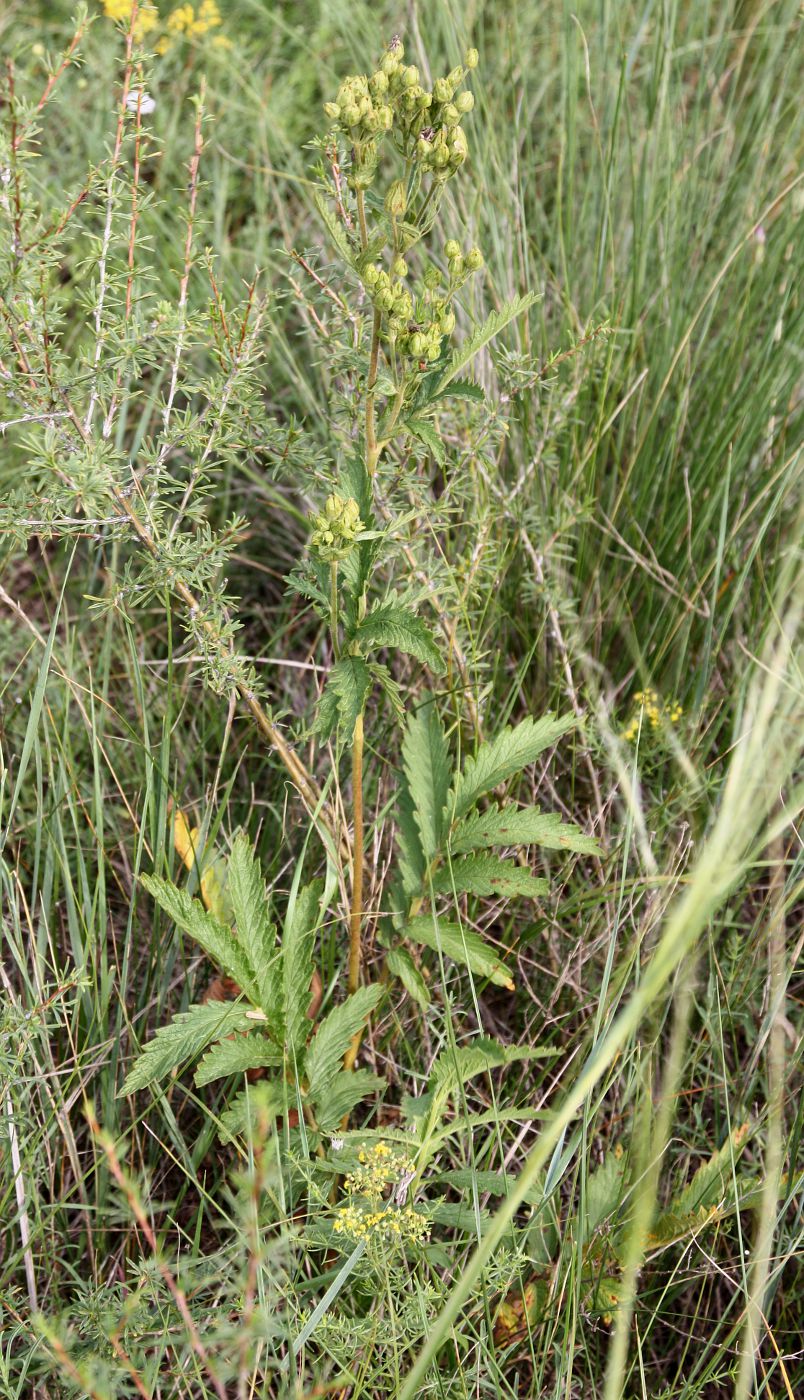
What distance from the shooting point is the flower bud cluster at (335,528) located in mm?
1235

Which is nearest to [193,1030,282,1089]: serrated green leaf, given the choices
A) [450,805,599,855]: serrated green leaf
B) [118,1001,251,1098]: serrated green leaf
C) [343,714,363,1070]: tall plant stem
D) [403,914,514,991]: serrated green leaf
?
[118,1001,251,1098]: serrated green leaf

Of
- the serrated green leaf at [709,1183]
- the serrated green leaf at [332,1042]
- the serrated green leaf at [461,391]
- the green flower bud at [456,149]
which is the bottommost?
the serrated green leaf at [709,1183]

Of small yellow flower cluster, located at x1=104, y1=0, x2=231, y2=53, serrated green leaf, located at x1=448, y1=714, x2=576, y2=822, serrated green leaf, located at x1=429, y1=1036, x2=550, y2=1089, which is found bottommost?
serrated green leaf, located at x1=429, y1=1036, x2=550, y2=1089

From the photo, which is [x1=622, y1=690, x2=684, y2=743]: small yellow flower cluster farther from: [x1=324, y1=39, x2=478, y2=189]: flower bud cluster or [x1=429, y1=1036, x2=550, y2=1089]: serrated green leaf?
[x1=324, y1=39, x2=478, y2=189]: flower bud cluster

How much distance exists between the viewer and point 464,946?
1.50 m

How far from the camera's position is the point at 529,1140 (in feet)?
5.52

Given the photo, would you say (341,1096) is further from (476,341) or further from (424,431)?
(476,341)

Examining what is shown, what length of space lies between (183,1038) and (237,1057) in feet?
0.24

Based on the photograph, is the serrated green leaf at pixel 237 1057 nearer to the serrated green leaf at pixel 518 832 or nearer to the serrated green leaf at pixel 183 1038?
the serrated green leaf at pixel 183 1038

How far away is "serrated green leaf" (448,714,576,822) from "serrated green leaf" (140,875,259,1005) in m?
0.33

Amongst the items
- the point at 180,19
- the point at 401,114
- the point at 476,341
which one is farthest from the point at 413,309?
the point at 180,19

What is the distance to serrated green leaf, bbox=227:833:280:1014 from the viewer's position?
1.45 m

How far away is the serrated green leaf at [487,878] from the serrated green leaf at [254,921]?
241mm

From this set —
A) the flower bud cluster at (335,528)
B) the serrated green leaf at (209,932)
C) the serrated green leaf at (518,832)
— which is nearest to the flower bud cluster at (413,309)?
the flower bud cluster at (335,528)
